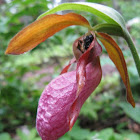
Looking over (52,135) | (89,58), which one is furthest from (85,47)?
(52,135)

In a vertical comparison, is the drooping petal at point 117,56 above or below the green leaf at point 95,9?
below

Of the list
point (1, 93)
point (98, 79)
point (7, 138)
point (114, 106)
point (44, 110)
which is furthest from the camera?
point (114, 106)

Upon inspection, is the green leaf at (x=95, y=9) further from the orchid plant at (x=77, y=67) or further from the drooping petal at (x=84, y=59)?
the drooping petal at (x=84, y=59)

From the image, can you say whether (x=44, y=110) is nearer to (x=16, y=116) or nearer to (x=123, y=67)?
(x=123, y=67)

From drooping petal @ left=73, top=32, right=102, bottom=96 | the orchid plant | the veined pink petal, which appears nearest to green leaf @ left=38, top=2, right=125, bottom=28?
the orchid plant

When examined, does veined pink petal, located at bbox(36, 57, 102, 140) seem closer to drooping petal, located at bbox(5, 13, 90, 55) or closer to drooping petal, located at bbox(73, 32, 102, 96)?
drooping petal, located at bbox(73, 32, 102, 96)

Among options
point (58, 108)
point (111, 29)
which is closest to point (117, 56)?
point (111, 29)

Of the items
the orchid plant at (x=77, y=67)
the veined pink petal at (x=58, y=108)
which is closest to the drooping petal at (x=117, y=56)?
the orchid plant at (x=77, y=67)
